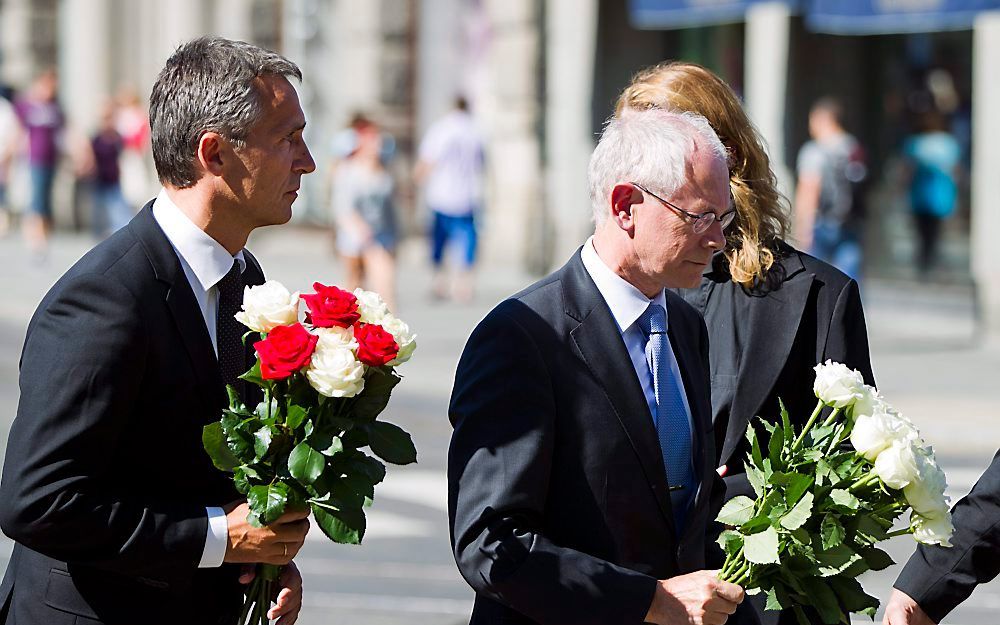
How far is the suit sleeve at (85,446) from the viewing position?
292 cm

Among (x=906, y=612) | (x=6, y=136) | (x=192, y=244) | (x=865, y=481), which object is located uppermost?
(x=192, y=244)

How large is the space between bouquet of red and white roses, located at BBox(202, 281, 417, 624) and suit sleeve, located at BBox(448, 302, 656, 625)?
5.8 inches

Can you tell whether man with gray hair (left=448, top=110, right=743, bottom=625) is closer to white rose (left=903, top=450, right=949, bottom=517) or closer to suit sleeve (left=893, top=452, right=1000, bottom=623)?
white rose (left=903, top=450, right=949, bottom=517)

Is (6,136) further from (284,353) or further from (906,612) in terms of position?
(284,353)

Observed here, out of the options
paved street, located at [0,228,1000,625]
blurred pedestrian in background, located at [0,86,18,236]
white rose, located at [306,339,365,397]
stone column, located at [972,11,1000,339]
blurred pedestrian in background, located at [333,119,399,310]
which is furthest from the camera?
blurred pedestrian in background, located at [0,86,18,236]

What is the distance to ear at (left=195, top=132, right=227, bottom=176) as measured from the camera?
3.16 metres

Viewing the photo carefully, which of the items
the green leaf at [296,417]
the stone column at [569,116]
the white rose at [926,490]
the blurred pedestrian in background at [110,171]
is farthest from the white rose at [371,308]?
the blurred pedestrian in background at [110,171]

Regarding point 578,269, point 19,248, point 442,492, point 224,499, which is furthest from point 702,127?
point 19,248

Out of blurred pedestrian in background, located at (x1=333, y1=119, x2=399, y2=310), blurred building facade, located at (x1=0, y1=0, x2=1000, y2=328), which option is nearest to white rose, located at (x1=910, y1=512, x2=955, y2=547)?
blurred building facade, located at (x1=0, y1=0, x2=1000, y2=328)

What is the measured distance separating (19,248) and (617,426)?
→ 22.7 metres

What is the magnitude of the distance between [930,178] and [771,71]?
184cm

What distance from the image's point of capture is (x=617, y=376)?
3.12 metres

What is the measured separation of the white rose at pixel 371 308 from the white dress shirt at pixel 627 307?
1.32 feet

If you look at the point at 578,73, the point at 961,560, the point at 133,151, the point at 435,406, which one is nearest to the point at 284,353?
the point at 961,560
